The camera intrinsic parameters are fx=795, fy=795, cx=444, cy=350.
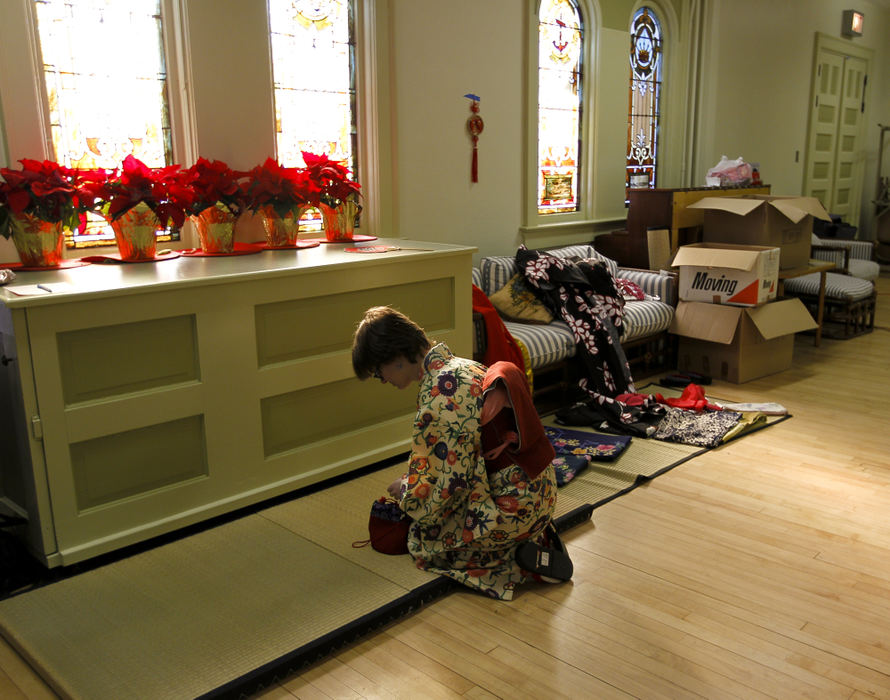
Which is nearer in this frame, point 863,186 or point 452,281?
point 452,281

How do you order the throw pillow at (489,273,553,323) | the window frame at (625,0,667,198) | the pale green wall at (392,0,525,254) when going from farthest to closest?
1. the window frame at (625,0,667,198)
2. the throw pillow at (489,273,553,323)
3. the pale green wall at (392,0,525,254)

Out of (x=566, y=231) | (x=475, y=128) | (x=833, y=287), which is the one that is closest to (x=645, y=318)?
(x=566, y=231)

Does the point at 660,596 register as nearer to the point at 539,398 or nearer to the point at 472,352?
the point at 472,352

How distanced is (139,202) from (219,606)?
58.5 inches

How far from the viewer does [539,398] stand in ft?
14.8

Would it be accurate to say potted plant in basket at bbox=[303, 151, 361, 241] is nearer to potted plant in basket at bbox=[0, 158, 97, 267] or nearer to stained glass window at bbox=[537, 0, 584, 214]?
potted plant in basket at bbox=[0, 158, 97, 267]

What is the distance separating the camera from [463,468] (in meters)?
2.30

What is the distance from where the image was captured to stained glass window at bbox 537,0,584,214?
16.7ft

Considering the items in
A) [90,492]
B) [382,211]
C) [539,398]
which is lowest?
[539,398]

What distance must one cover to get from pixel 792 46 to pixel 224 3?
5.90m

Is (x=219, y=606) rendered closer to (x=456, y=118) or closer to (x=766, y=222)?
(x=456, y=118)

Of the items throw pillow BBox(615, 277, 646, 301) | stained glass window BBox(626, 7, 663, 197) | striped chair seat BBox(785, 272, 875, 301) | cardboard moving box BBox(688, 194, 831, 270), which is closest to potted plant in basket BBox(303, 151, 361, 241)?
throw pillow BBox(615, 277, 646, 301)

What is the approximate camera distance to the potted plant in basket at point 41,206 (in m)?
2.67

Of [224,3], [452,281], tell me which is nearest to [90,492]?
[452,281]
